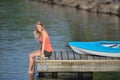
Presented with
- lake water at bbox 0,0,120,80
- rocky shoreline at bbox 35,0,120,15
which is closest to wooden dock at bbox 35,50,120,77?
lake water at bbox 0,0,120,80

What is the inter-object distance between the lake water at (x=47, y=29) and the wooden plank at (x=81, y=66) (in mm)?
3059

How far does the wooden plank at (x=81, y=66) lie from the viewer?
22.1 metres

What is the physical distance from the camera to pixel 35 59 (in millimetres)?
22125

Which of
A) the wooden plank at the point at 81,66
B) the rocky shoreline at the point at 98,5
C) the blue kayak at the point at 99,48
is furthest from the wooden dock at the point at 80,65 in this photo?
the rocky shoreline at the point at 98,5

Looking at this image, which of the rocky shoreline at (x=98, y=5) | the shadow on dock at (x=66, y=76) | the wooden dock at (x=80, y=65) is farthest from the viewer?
the rocky shoreline at (x=98, y=5)

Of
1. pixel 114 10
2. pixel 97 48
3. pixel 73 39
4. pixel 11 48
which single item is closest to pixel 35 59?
pixel 97 48

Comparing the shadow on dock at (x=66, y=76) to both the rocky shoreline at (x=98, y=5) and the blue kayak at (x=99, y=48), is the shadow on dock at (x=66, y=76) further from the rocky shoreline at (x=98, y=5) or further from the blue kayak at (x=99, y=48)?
the rocky shoreline at (x=98, y=5)

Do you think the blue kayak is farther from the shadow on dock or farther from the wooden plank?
the shadow on dock

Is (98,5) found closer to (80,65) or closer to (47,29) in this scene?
(47,29)

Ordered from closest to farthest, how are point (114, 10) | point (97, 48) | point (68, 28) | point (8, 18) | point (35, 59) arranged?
point (35, 59)
point (97, 48)
point (68, 28)
point (8, 18)
point (114, 10)

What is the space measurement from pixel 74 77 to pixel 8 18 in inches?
1336

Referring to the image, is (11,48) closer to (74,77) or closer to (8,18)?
(74,77)

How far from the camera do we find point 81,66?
22234 millimetres

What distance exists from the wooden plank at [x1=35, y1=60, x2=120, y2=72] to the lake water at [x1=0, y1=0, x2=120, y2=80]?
306cm
